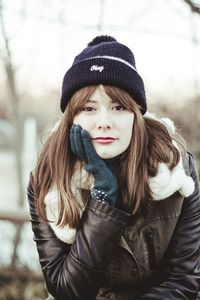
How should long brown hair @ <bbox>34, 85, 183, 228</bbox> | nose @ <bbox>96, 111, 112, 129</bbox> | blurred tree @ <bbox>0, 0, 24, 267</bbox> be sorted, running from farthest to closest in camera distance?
blurred tree @ <bbox>0, 0, 24, 267</bbox> → long brown hair @ <bbox>34, 85, 183, 228</bbox> → nose @ <bbox>96, 111, 112, 129</bbox>

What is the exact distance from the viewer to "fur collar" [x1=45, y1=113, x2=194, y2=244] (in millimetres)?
2031

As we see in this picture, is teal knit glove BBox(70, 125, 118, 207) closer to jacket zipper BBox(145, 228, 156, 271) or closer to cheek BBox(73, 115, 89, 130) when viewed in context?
cheek BBox(73, 115, 89, 130)

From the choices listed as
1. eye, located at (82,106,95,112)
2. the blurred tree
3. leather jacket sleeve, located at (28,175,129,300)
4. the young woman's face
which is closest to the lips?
the young woman's face

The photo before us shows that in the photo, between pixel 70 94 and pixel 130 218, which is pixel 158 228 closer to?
pixel 130 218

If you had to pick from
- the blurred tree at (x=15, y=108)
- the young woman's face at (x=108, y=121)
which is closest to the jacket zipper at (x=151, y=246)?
the young woman's face at (x=108, y=121)

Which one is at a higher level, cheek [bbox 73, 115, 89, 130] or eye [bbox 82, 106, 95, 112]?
eye [bbox 82, 106, 95, 112]

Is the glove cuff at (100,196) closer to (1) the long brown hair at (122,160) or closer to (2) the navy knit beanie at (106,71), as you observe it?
(1) the long brown hair at (122,160)

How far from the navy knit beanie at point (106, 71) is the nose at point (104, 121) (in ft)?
0.46

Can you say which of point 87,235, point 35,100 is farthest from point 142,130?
point 35,100

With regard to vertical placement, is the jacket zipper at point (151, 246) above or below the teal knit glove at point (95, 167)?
below

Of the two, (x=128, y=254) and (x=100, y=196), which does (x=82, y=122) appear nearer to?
(x=100, y=196)

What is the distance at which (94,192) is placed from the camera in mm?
2002

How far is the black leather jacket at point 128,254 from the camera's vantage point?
1968 mm

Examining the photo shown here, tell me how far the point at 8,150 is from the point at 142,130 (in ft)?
32.7
